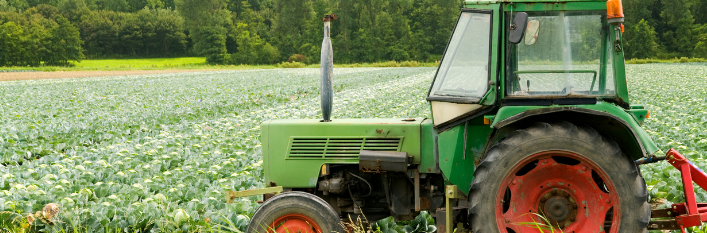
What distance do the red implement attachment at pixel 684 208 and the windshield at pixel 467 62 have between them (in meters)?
1.20

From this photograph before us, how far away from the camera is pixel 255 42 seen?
83688 millimetres

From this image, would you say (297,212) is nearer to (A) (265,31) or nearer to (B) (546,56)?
(B) (546,56)

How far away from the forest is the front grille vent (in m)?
61.0

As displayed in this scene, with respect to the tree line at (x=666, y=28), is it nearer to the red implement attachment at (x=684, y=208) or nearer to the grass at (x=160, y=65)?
the grass at (x=160, y=65)

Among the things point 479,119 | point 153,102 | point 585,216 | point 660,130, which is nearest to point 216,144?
point 479,119

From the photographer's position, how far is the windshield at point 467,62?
11.1 ft

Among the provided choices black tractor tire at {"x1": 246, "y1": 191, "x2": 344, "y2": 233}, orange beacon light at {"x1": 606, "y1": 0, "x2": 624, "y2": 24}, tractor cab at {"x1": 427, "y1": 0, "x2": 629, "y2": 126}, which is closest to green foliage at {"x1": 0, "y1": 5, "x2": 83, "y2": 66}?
black tractor tire at {"x1": 246, "y1": 191, "x2": 344, "y2": 233}

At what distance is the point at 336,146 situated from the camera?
13.3 feet

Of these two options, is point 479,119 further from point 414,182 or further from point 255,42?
point 255,42

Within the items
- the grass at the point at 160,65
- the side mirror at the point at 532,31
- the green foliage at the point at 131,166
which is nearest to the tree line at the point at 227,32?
the grass at the point at 160,65

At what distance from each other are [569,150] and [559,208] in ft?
1.41

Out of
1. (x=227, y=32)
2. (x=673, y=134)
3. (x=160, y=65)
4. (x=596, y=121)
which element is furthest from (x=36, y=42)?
(x=596, y=121)

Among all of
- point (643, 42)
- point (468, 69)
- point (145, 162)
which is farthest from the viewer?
point (643, 42)

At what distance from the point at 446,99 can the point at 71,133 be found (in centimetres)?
955
